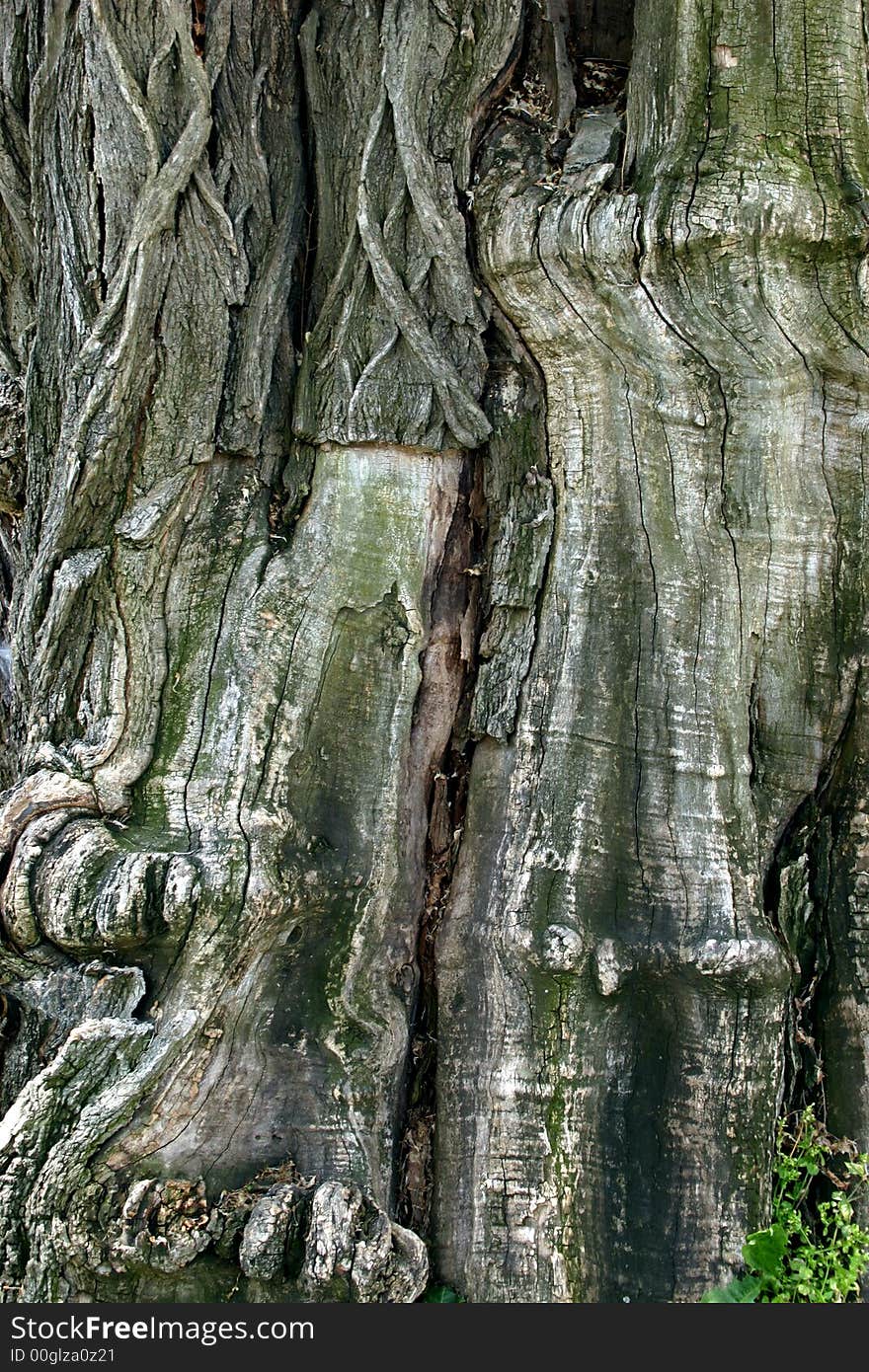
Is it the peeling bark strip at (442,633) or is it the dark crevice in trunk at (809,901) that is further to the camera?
the dark crevice in trunk at (809,901)

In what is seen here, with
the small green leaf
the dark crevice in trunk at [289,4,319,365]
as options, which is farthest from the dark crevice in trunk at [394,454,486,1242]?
the small green leaf

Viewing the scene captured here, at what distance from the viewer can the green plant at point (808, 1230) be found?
103 inches

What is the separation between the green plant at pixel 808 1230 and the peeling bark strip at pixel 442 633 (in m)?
Result: 0.07

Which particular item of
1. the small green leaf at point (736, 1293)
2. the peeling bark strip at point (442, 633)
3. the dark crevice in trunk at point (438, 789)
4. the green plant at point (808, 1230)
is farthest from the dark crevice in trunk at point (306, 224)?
the small green leaf at point (736, 1293)

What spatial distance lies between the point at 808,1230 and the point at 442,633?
169cm

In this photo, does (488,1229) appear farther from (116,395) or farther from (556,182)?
(556,182)

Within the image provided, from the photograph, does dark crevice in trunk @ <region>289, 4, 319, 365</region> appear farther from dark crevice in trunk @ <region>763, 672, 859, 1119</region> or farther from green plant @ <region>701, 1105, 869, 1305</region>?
green plant @ <region>701, 1105, 869, 1305</region>

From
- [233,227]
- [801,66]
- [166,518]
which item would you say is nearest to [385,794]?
[166,518]

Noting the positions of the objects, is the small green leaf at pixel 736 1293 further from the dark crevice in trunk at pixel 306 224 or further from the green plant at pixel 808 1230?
the dark crevice in trunk at pixel 306 224

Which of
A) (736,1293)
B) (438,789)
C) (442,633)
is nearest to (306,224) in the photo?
(442,633)

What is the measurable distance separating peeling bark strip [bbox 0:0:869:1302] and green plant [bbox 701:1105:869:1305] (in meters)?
0.07

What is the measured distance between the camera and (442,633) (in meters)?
2.95

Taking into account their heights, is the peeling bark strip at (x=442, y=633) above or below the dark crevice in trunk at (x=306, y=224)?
below

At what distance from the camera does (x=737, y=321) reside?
267cm
